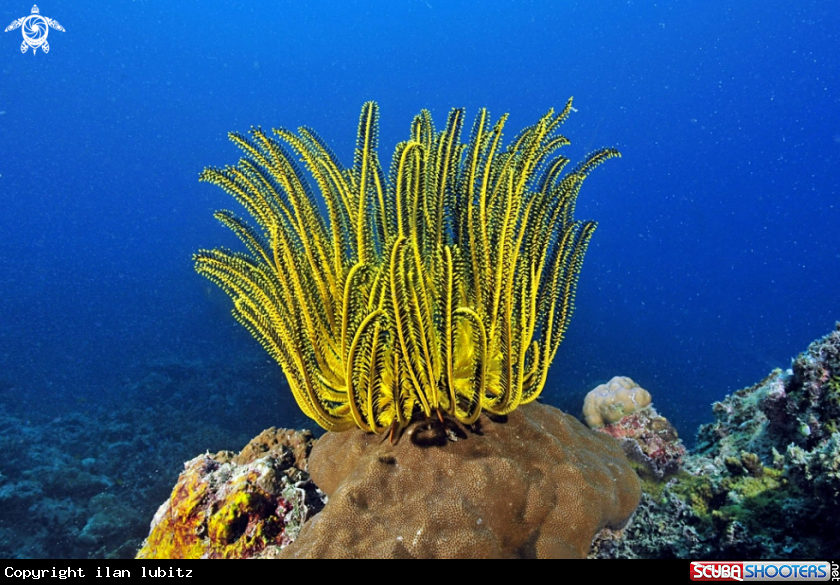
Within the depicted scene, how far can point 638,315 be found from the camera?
64.7m

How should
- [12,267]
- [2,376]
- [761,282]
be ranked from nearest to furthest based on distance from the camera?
[2,376], [12,267], [761,282]

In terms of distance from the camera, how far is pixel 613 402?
9133 millimetres

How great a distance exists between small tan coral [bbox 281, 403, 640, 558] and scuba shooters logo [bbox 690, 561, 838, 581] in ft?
1.96

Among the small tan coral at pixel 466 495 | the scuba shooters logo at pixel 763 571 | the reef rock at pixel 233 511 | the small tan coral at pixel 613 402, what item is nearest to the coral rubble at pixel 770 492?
the scuba shooters logo at pixel 763 571

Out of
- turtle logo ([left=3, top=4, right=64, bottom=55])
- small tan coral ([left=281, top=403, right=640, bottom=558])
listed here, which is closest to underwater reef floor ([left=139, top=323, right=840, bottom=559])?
small tan coral ([left=281, top=403, right=640, bottom=558])

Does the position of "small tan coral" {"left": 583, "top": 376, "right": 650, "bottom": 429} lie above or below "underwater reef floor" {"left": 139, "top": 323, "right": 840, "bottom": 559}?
above

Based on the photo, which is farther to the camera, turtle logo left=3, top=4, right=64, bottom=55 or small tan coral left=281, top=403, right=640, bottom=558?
turtle logo left=3, top=4, right=64, bottom=55

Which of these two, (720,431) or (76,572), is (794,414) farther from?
(76,572)

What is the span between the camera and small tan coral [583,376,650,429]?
8.89 metres

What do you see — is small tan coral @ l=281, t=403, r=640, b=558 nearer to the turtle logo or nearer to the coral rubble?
the coral rubble

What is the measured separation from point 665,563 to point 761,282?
119 m

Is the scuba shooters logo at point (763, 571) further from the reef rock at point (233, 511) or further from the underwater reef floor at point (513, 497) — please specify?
the reef rock at point (233, 511)

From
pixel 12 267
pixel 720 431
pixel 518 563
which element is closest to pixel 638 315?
pixel 720 431

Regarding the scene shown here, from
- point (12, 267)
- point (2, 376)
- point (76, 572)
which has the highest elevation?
point (12, 267)
